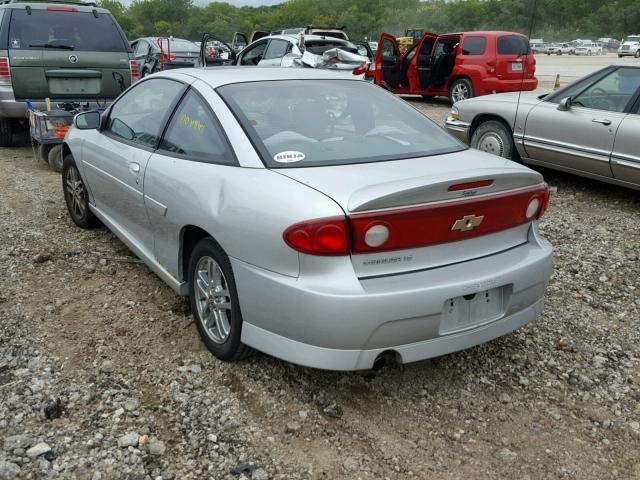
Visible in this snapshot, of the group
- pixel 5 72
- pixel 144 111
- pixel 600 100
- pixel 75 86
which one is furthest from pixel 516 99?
pixel 5 72

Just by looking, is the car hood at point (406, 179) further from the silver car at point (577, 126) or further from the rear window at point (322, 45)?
the rear window at point (322, 45)

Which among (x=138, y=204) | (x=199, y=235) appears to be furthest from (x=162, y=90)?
(x=199, y=235)

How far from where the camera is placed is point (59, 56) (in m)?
7.96

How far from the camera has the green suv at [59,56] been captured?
7820 millimetres

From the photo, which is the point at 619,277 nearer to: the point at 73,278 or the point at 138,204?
the point at 138,204

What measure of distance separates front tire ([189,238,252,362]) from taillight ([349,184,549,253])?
74 cm

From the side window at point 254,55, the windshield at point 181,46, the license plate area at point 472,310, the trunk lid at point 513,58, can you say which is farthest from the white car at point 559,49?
the license plate area at point 472,310

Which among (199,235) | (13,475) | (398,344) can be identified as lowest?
(13,475)

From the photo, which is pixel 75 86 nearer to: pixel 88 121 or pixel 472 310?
pixel 88 121

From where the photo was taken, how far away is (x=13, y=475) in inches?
96.3

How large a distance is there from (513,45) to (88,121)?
11.7 m

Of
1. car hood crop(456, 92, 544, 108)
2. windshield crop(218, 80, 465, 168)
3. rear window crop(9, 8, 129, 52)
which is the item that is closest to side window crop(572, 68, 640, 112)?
car hood crop(456, 92, 544, 108)

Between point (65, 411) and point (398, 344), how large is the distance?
61.9 inches

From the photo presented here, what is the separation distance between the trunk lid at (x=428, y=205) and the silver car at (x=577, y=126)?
346cm
